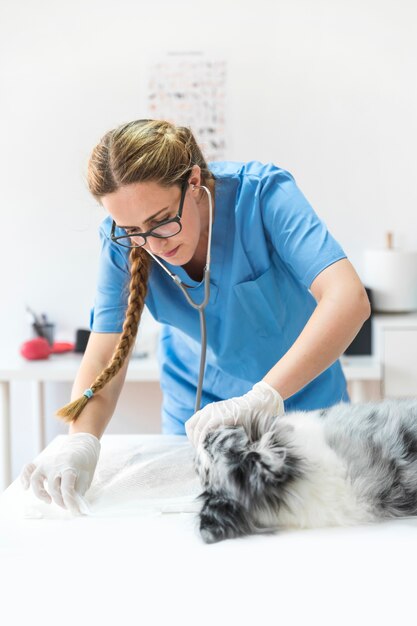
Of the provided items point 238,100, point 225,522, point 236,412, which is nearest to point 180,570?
point 225,522

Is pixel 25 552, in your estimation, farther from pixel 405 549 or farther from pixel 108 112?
pixel 108 112

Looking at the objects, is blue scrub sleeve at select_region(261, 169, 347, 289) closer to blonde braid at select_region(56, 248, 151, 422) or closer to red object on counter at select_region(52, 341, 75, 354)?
blonde braid at select_region(56, 248, 151, 422)

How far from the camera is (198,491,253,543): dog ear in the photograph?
1038mm

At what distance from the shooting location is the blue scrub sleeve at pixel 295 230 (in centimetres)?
136

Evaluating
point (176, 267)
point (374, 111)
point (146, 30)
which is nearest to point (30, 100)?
point (146, 30)

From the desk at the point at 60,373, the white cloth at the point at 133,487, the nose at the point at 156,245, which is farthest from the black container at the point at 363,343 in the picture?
the nose at the point at 156,245

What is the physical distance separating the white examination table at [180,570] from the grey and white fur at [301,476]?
0.02m

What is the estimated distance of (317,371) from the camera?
1309mm

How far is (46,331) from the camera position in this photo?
2936 mm

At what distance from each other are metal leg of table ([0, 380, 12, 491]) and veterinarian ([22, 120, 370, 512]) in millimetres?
1134

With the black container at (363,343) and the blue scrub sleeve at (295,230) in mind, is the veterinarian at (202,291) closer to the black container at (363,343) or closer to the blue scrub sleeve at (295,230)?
the blue scrub sleeve at (295,230)

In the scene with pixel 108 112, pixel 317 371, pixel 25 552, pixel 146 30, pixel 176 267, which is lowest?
pixel 25 552

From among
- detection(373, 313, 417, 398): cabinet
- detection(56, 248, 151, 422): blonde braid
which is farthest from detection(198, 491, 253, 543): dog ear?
detection(373, 313, 417, 398): cabinet

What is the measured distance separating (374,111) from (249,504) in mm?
2206
